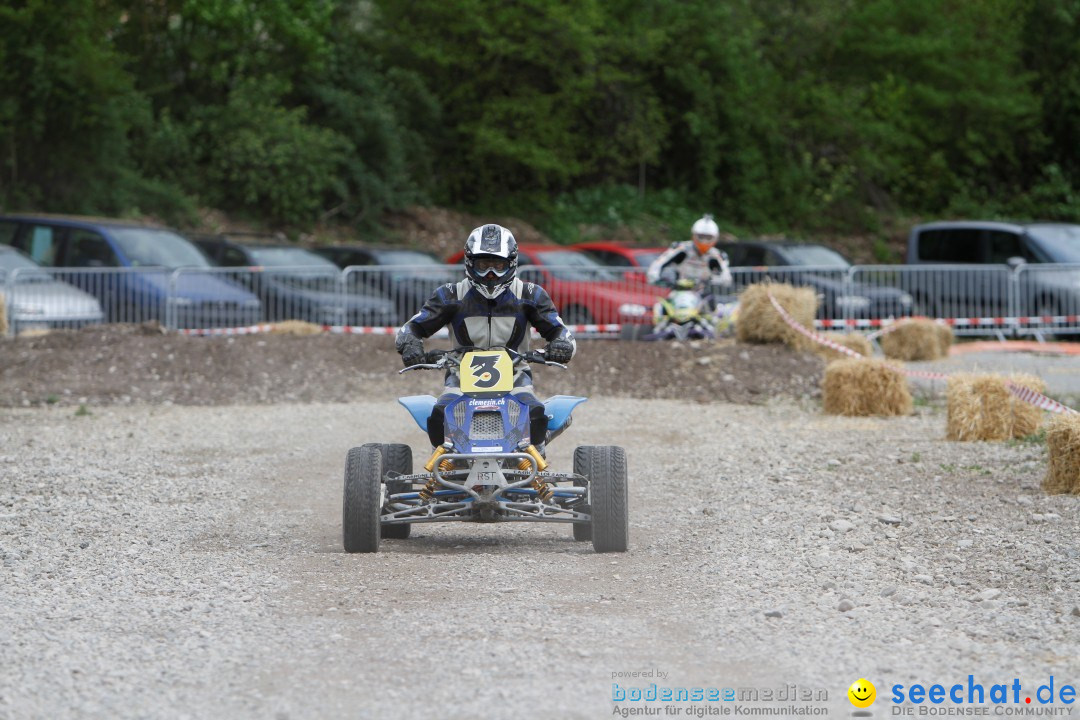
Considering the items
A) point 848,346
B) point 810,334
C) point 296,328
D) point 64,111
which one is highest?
point 64,111

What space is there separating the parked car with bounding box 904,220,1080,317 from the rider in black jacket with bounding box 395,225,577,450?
15.1 meters

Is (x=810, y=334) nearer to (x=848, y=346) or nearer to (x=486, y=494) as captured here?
(x=848, y=346)

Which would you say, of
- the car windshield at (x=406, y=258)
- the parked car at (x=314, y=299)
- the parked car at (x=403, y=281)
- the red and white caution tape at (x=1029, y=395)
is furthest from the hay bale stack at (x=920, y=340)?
the red and white caution tape at (x=1029, y=395)

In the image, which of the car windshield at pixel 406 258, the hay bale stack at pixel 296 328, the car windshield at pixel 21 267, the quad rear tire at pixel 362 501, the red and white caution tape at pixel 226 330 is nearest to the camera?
the quad rear tire at pixel 362 501

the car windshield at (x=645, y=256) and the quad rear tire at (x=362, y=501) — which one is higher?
the car windshield at (x=645, y=256)

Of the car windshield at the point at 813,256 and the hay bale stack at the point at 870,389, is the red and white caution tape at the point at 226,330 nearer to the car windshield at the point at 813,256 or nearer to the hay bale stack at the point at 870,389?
the hay bale stack at the point at 870,389

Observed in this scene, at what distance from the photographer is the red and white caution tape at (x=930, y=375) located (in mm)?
12162

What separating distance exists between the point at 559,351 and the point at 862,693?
346cm

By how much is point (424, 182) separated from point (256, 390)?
20.2 meters

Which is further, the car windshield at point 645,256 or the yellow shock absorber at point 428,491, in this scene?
the car windshield at point 645,256

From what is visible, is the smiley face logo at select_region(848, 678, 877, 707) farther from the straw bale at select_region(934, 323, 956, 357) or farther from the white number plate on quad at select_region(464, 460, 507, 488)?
the straw bale at select_region(934, 323, 956, 357)

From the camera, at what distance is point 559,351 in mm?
8414

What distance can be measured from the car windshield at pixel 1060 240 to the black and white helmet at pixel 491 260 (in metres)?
17.5

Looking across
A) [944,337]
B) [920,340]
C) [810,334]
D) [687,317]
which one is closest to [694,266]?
[687,317]
